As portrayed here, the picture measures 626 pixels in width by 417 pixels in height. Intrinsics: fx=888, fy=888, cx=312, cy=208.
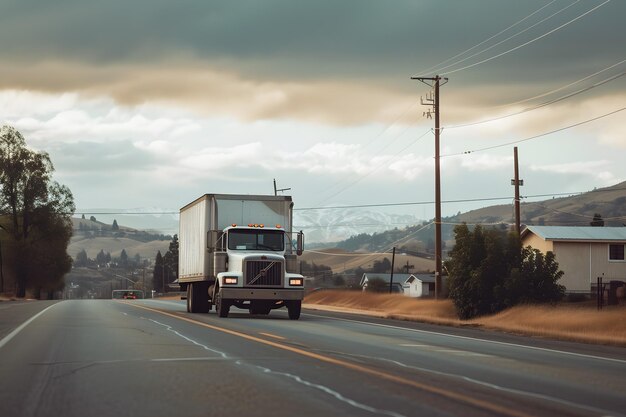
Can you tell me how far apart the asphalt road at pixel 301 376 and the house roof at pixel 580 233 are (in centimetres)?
4767

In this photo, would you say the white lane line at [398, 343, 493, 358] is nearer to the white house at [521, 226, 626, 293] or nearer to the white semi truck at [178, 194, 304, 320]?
the white semi truck at [178, 194, 304, 320]

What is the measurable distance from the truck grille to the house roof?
40.5 m

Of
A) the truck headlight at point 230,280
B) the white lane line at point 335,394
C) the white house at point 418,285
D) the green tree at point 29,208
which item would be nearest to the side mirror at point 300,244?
the truck headlight at point 230,280

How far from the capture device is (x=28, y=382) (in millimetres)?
11461

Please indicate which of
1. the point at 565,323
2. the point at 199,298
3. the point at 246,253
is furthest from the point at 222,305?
the point at 565,323

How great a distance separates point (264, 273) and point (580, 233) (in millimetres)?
44104

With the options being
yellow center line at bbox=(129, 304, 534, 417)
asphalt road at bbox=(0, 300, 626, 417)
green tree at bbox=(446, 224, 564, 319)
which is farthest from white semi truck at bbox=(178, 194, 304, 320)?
yellow center line at bbox=(129, 304, 534, 417)

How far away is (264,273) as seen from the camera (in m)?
30.1

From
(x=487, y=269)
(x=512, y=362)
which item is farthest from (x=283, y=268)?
(x=512, y=362)

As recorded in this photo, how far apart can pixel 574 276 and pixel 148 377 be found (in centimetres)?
5826

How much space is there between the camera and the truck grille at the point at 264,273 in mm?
29938

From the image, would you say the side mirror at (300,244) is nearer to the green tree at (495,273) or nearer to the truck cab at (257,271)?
the truck cab at (257,271)

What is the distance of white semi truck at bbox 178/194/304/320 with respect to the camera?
29984mm

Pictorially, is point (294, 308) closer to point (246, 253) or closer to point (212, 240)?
point (246, 253)
